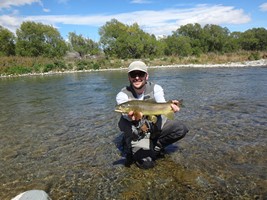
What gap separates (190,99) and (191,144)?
22.2 ft

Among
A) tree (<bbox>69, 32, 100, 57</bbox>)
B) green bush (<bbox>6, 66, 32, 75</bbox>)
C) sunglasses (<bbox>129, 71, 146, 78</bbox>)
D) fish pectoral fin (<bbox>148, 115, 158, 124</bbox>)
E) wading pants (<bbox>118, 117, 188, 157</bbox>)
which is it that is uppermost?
tree (<bbox>69, 32, 100, 57</bbox>)

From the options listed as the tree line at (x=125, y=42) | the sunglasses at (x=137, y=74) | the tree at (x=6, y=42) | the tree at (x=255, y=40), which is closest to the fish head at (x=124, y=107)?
the sunglasses at (x=137, y=74)

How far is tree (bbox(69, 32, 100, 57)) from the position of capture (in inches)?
3307

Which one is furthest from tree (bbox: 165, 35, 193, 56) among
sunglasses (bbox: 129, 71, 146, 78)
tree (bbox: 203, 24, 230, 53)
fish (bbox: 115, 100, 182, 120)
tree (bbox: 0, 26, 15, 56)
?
fish (bbox: 115, 100, 182, 120)

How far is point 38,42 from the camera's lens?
69312 millimetres

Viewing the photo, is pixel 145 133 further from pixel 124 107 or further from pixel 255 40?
pixel 255 40

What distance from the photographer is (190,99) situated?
44.7 ft

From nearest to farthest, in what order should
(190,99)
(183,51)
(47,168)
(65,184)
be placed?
(65,184) < (47,168) < (190,99) < (183,51)

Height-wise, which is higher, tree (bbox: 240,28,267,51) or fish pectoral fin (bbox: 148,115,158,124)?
tree (bbox: 240,28,267,51)

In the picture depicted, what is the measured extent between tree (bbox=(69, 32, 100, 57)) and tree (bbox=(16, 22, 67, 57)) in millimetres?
12217

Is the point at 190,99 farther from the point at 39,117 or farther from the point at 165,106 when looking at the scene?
the point at 165,106

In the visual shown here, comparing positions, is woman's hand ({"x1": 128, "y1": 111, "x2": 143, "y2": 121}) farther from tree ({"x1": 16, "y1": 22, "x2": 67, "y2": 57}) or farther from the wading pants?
tree ({"x1": 16, "y1": 22, "x2": 67, "y2": 57})

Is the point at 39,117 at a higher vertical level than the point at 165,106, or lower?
lower

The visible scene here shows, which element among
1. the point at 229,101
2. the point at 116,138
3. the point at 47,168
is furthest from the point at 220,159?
the point at 229,101
